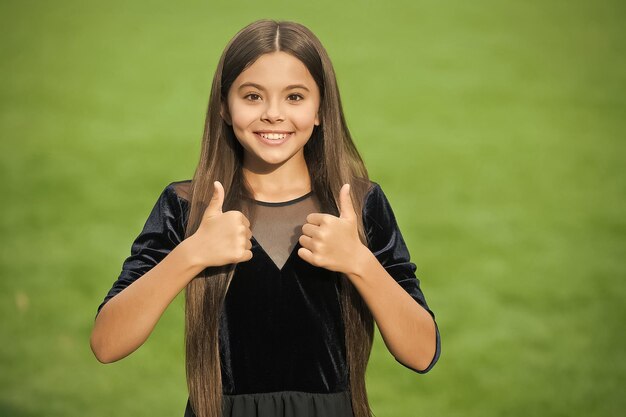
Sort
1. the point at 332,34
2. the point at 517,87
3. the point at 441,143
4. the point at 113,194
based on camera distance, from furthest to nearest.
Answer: the point at 332,34
the point at 517,87
the point at 441,143
the point at 113,194

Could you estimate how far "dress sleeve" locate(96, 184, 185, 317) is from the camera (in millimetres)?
1778

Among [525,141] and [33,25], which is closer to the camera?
[525,141]

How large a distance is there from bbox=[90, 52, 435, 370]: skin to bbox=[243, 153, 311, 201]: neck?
0.09ft

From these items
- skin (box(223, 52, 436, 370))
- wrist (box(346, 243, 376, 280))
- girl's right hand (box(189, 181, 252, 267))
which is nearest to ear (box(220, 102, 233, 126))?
skin (box(223, 52, 436, 370))

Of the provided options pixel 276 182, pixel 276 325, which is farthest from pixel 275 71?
pixel 276 325

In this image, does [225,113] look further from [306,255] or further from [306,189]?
[306,255]

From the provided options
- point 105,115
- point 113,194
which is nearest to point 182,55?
point 105,115

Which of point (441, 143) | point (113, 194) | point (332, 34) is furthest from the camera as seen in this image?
point (332, 34)

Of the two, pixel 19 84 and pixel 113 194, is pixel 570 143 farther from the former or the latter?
pixel 19 84

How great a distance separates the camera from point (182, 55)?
536cm

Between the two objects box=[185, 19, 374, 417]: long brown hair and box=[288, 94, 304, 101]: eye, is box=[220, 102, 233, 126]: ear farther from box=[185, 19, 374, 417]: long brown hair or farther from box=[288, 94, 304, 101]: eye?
box=[288, 94, 304, 101]: eye

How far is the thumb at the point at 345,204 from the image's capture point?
173 centimetres

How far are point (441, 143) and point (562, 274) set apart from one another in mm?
971

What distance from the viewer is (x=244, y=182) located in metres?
1.89
